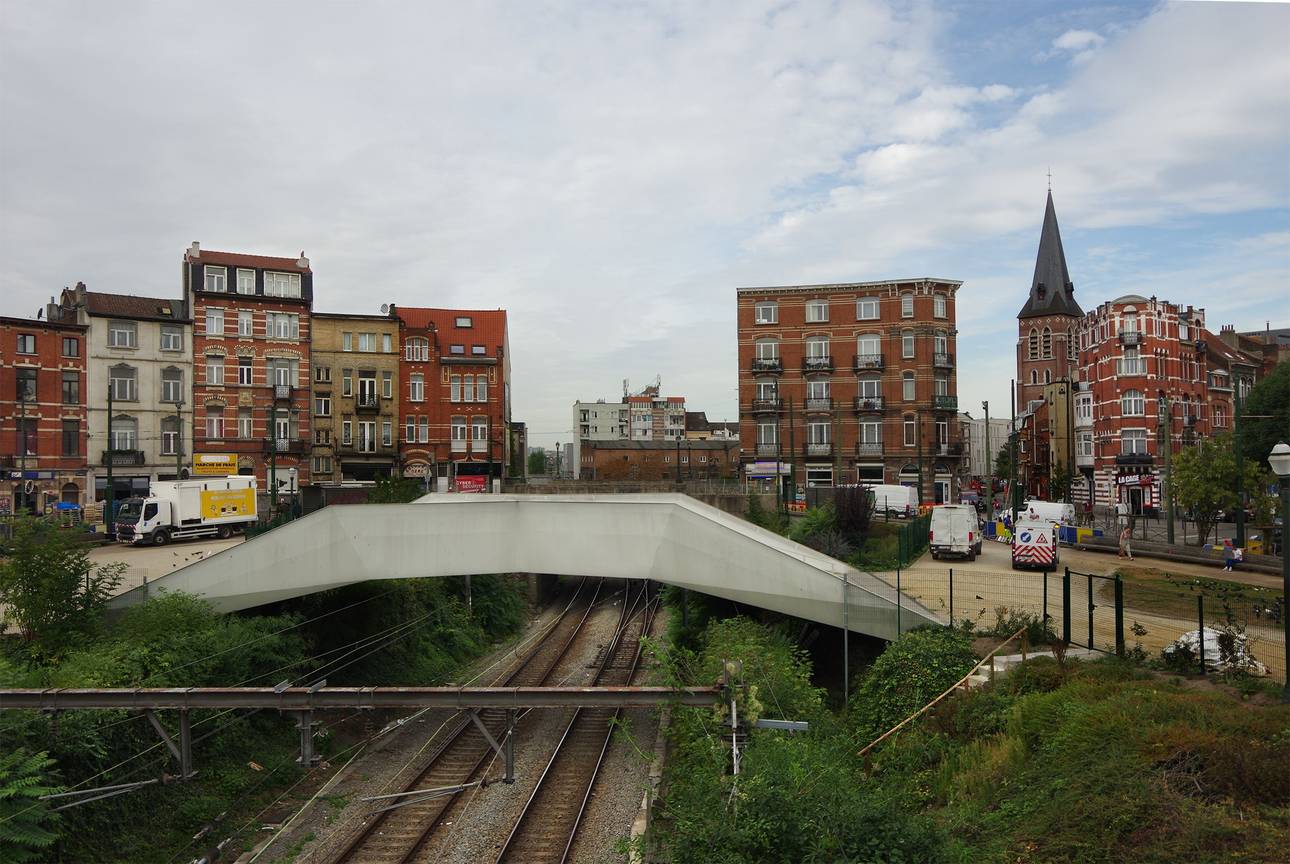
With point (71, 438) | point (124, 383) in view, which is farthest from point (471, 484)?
point (71, 438)

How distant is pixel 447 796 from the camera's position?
16672 mm

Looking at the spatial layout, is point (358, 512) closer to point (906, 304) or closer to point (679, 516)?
point (679, 516)

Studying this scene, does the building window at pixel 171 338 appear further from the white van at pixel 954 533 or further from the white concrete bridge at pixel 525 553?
the white van at pixel 954 533

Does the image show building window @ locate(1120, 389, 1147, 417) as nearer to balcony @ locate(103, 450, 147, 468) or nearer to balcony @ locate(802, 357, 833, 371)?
balcony @ locate(802, 357, 833, 371)

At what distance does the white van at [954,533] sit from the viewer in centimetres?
2906

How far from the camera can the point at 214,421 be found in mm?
50031

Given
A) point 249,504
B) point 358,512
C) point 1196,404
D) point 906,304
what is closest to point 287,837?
point 358,512

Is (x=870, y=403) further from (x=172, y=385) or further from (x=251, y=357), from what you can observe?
(x=172, y=385)

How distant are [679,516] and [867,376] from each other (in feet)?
120

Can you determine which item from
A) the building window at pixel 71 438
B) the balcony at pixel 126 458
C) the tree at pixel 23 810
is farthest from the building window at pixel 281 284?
the tree at pixel 23 810

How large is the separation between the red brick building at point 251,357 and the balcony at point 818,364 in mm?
31729

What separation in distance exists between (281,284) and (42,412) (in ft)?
47.5

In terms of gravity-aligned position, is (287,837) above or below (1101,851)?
below

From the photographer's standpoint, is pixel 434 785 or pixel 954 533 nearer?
pixel 434 785
